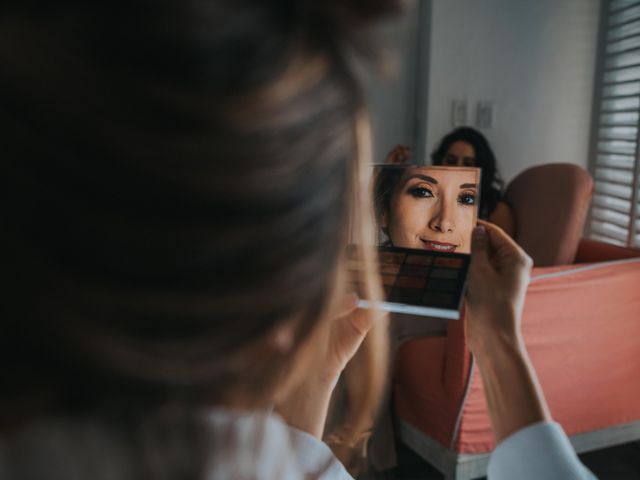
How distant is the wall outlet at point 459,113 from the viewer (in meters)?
2.24

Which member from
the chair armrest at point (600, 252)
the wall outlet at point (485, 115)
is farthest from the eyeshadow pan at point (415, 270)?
the wall outlet at point (485, 115)

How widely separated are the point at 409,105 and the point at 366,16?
2.13 meters

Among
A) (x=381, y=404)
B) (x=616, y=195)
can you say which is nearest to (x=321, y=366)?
(x=381, y=404)

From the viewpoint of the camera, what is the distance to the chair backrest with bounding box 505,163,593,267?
5.60ft

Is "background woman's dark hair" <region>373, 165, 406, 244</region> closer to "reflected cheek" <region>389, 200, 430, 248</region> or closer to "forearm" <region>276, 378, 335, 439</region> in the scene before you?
"reflected cheek" <region>389, 200, 430, 248</region>

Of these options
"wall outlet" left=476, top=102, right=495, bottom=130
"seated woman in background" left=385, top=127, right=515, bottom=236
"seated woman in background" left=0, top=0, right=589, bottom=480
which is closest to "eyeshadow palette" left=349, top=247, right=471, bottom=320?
"seated woman in background" left=0, top=0, right=589, bottom=480

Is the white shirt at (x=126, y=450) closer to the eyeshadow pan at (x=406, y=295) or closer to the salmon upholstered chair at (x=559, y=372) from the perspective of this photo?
the eyeshadow pan at (x=406, y=295)

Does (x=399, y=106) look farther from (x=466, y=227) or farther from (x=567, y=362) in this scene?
(x=466, y=227)

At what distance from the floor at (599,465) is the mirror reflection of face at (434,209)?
1004 mm

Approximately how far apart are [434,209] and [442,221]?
17mm

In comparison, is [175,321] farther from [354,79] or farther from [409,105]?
[409,105]

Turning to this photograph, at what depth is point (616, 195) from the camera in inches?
84.0

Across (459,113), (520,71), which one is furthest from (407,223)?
(520,71)

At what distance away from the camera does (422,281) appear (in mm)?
625
